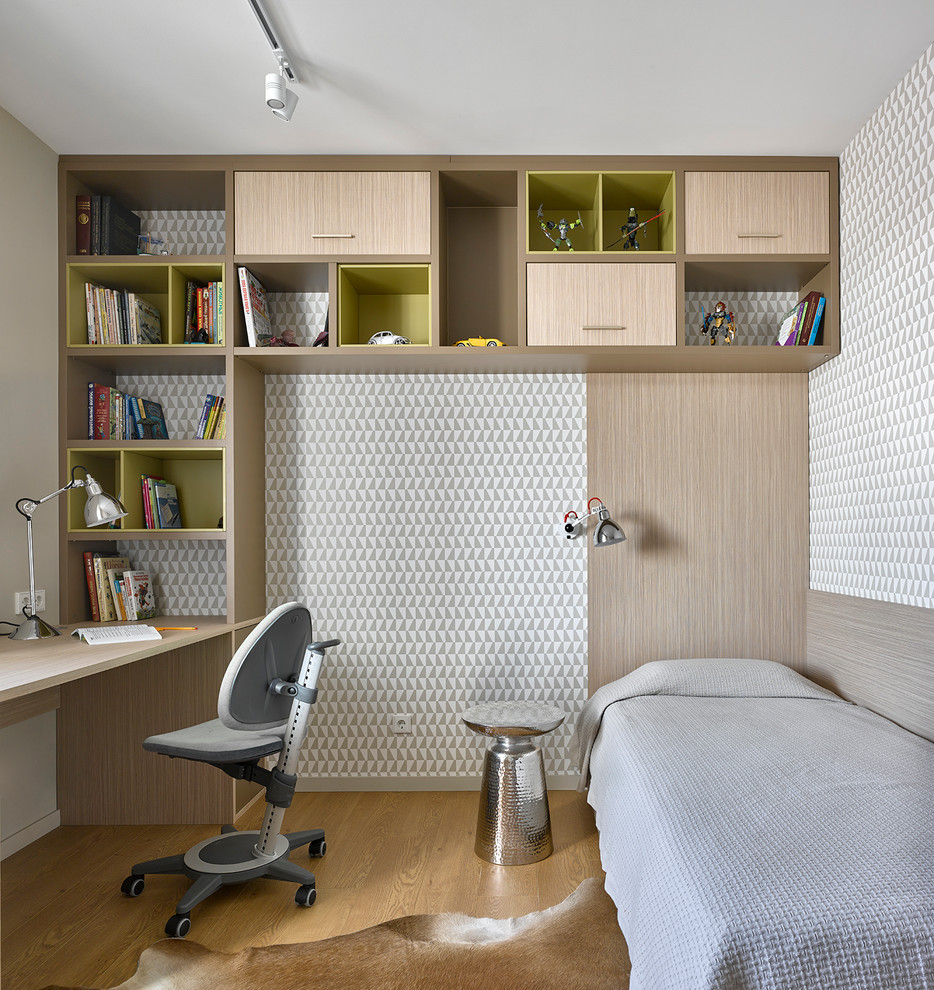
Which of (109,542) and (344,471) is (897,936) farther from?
(109,542)

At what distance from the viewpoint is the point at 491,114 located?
2637 millimetres

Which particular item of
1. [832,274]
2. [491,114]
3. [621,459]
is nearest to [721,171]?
[832,274]

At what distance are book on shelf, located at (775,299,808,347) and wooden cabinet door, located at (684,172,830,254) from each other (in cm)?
26

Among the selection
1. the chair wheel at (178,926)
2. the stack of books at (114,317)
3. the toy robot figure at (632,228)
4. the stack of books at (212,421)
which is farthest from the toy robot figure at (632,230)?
the chair wheel at (178,926)

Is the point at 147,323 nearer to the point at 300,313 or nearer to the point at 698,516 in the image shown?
the point at 300,313

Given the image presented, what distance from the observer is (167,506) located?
3146mm

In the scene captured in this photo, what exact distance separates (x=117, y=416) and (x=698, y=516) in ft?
8.34

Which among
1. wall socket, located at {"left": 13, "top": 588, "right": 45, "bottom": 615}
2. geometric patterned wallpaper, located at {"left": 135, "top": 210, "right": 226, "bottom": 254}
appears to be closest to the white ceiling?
geometric patterned wallpaper, located at {"left": 135, "top": 210, "right": 226, "bottom": 254}

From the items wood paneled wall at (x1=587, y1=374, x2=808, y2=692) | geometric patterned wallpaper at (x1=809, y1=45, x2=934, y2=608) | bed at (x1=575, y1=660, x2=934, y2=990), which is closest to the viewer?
bed at (x1=575, y1=660, x2=934, y2=990)

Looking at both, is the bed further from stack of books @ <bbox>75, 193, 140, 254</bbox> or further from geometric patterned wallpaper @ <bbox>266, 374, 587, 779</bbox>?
stack of books @ <bbox>75, 193, 140, 254</bbox>

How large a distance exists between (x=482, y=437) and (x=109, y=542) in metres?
1.71

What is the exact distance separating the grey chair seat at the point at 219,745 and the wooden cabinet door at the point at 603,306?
1771 millimetres

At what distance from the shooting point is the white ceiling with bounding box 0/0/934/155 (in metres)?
2.09

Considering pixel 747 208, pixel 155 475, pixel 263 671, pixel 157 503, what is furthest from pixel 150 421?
pixel 747 208
